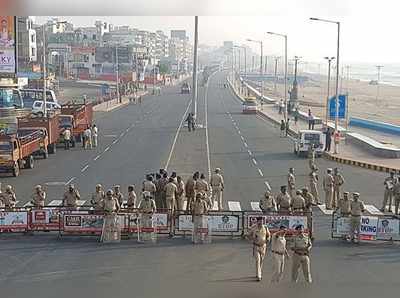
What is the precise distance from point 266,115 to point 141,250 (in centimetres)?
4398

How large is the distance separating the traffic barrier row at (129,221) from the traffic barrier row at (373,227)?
2.12 feet

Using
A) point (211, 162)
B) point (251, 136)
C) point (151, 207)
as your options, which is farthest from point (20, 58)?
point (151, 207)

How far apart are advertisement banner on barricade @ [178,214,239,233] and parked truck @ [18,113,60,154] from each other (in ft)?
48.7

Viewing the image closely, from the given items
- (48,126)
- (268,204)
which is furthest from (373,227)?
(48,126)

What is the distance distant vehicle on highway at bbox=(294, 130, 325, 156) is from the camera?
29.1m

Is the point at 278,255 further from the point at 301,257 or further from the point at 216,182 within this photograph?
the point at 216,182

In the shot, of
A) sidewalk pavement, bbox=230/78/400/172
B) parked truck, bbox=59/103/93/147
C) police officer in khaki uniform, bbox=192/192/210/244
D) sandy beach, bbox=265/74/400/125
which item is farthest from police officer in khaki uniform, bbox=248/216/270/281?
sandy beach, bbox=265/74/400/125

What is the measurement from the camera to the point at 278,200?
46.2 feet

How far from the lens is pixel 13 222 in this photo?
543 inches

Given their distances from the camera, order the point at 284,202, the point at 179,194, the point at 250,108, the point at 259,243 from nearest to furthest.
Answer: the point at 259,243
the point at 284,202
the point at 179,194
the point at 250,108

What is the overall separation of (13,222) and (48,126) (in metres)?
14.4

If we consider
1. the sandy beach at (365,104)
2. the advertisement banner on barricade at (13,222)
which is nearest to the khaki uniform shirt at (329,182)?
the advertisement banner on barricade at (13,222)

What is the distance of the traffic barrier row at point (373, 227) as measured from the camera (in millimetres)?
13508

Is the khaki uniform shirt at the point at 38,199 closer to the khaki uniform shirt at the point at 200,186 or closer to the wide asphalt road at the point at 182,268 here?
the wide asphalt road at the point at 182,268
